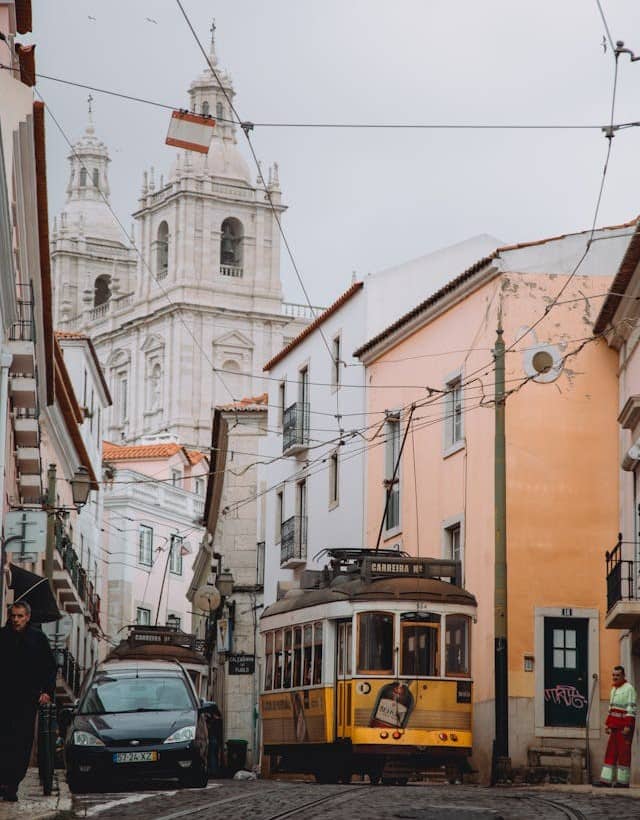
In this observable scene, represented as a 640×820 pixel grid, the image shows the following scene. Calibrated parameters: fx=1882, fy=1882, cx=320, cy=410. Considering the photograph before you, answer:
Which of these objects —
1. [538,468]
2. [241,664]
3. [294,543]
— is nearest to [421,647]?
[538,468]

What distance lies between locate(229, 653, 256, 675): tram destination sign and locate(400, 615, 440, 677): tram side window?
15.7 meters

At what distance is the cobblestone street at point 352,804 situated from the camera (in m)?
13.7

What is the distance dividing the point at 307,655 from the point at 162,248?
257 ft

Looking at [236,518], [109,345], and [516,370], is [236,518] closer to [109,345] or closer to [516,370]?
[516,370]

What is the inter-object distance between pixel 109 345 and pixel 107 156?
3015 cm

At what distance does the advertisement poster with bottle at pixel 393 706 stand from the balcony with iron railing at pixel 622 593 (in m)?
2.95

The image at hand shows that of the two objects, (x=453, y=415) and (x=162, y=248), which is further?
(x=162, y=248)

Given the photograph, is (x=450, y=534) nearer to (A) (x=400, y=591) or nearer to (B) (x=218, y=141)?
(A) (x=400, y=591)

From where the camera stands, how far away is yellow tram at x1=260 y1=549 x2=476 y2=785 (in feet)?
73.7

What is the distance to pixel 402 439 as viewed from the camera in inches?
1316

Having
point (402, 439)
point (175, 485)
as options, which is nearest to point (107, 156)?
point (175, 485)

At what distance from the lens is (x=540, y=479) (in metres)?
27.6

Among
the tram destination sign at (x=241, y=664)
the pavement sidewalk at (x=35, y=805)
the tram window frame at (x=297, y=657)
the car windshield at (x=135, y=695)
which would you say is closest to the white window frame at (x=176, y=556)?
the tram destination sign at (x=241, y=664)

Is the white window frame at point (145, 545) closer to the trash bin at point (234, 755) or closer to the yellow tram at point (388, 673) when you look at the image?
the trash bin at point (234, 755)
